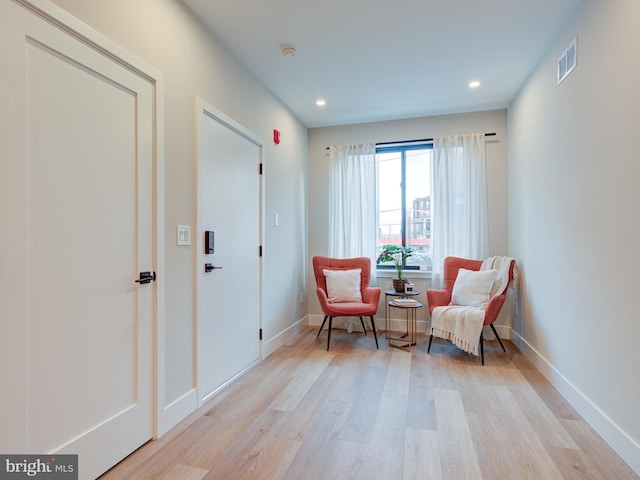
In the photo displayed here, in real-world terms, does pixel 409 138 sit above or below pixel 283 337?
above

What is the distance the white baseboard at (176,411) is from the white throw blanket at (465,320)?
7.77ft

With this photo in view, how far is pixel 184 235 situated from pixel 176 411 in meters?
1.11

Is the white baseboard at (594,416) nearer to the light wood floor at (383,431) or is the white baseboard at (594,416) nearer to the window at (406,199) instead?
the light wood floor at (383,431)

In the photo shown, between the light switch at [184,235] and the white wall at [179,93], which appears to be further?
the light switch at [184,235]

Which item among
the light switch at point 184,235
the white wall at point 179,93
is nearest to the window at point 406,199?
the white wall at point 179,93

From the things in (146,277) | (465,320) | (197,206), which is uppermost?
(197,206)

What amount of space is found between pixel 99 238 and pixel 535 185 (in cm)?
341

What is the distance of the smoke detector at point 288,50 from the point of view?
2.74 meters

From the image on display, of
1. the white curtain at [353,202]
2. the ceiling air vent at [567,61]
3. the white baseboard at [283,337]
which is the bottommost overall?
the white baseboard at [283,337]

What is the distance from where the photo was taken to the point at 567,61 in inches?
95.0

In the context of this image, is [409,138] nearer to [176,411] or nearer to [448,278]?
[448,278]

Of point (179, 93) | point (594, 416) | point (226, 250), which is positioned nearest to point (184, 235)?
point (226, 250)

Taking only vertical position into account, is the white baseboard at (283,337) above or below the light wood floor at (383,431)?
above

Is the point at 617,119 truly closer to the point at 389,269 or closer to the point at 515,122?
the point at 515,122
